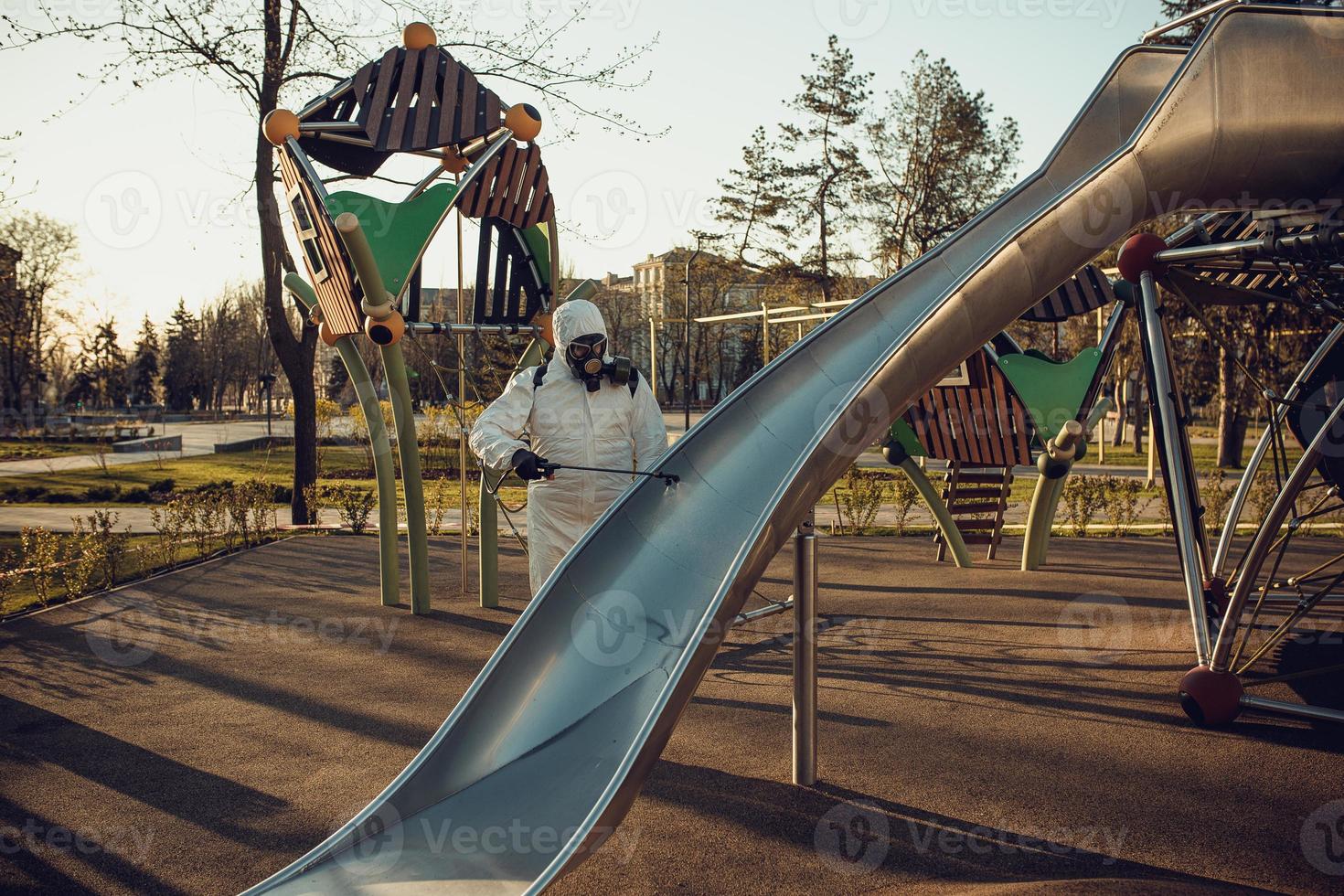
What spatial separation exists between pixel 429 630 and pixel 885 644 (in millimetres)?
3691

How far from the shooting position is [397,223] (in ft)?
26.6

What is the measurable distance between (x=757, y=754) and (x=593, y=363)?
239 cm

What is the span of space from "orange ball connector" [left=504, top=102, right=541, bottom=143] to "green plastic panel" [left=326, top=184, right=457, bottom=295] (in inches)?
31.9

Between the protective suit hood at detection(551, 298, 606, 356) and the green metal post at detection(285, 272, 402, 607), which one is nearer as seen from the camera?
the protective suit hood at detection(551, 298, 606, 356)

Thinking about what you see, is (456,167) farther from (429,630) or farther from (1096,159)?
(1096,159)

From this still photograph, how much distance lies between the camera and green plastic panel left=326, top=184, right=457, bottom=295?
788 centimetres

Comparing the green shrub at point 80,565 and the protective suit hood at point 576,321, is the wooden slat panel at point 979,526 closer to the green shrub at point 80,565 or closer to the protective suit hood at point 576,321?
the protective suit hood at point 576,321

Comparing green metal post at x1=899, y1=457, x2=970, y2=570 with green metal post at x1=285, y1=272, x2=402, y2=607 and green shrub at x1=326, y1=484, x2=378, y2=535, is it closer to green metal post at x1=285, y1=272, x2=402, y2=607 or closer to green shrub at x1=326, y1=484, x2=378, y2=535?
green metal post at x1=285, y1=272, x2=402, y2=607

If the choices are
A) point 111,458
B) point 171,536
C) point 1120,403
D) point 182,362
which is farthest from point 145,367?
point 171,536

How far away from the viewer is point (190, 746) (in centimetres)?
557

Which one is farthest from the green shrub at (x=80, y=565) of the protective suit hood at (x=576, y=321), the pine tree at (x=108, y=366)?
the pine tree at (x=108, y=366)

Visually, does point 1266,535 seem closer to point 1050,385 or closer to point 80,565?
point 1050,385

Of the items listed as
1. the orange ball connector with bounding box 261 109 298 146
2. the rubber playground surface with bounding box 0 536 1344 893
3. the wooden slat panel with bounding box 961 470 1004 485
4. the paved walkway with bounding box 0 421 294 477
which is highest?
the orange ball connector with bounding box 261 109 298 146

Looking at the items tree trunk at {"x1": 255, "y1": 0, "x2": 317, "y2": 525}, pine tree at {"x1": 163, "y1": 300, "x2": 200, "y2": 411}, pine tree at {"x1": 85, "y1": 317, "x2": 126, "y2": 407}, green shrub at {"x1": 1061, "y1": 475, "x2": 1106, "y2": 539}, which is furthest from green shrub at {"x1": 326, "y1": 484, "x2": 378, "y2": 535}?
pine tree at {"x1": 163, "y1": 300, "x2": 200, "y2": 411}
